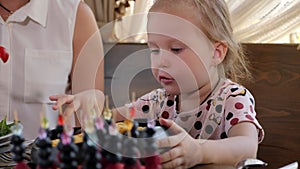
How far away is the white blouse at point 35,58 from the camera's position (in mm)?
1523

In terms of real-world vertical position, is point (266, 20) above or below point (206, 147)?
above

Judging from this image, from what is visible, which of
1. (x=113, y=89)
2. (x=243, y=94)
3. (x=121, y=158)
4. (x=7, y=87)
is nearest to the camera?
(x=121, y=158)

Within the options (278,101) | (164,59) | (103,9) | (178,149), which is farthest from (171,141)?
(103,9)

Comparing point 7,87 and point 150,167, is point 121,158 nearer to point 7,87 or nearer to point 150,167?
point 150,167

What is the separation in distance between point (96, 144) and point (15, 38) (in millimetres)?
1036

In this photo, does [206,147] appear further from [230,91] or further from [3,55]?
[3,55]

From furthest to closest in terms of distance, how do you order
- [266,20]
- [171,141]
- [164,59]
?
1. [266,20]
2. [164,59]
3. [171,141]

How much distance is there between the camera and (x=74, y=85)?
61.7 inches

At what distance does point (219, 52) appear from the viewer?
1.15 meters

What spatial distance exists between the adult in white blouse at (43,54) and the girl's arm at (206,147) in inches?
26.5

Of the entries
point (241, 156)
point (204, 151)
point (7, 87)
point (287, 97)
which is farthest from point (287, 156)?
point (7, 87)

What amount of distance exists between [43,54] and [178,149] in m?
0.95

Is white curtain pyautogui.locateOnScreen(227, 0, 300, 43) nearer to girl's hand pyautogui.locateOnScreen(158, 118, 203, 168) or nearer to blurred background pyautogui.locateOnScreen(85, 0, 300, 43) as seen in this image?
blurred background pyautogui.locateOnScreen(85, 0, 300, 43)

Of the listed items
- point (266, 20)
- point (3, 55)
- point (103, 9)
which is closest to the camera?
point (3, 55)
